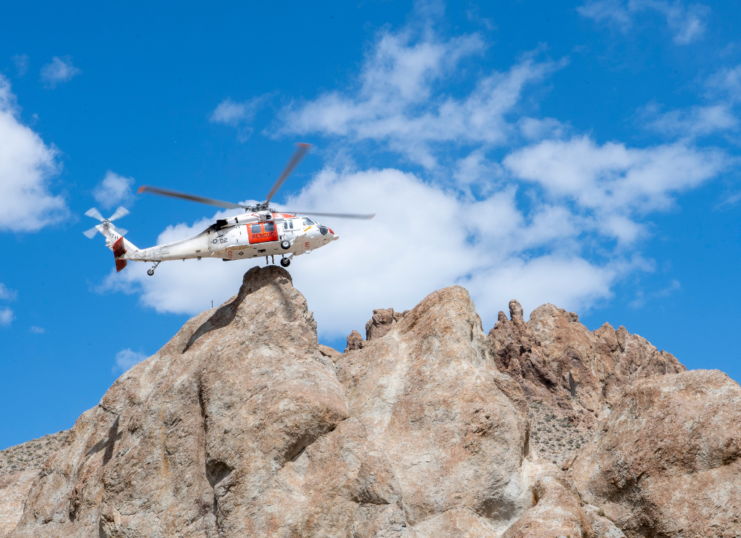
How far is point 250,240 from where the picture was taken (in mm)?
25797

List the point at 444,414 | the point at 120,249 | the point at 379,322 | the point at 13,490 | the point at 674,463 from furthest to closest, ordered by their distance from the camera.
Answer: the point at 379,322 < the point at 13,490 < the point at 120,249 < the point at 444,414 < the point at 674,463

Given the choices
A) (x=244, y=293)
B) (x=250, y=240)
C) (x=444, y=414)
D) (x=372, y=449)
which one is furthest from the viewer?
(x=250, y=240)

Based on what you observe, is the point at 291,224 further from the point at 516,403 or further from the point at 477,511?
the point at 477,511

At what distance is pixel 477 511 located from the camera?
2033cm

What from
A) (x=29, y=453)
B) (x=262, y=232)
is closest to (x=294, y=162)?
(x=262, y=232)

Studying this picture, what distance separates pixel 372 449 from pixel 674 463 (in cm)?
879

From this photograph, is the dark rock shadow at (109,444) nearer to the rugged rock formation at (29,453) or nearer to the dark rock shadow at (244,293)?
the dark rock shadow at (244,293)

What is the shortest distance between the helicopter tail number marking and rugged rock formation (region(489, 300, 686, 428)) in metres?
55.9

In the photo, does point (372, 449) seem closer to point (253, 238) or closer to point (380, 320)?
point (253, 238)

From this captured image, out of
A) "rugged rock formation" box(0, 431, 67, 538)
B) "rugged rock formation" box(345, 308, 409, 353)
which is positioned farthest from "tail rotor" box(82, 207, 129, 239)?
"rugged rock formation" box(345, 308, 409, 353)

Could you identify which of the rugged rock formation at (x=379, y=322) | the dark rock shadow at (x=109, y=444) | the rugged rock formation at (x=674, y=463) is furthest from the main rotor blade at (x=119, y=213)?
the rugged rock formation at (x=379, y=322)

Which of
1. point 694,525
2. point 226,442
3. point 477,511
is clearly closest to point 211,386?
point 226,442

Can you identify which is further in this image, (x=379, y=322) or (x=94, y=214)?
(x=379, y=322)

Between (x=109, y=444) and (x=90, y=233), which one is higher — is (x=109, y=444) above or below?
below
